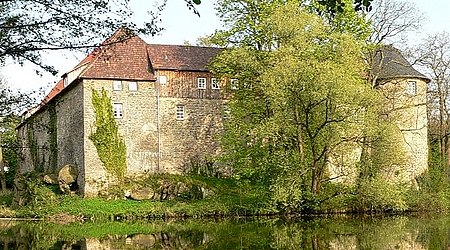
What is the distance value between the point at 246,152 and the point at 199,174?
5.29 metres

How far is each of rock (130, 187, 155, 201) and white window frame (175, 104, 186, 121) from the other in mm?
4651

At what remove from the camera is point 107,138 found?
30.4m

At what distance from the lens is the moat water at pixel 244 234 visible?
52.3 ft

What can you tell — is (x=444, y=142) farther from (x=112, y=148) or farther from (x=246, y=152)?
(x=112, y=148)

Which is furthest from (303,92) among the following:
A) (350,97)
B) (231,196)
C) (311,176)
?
(231,196)

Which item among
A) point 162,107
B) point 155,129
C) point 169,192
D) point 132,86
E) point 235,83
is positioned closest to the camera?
point 169,192

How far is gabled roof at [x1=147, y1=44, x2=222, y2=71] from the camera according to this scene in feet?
106

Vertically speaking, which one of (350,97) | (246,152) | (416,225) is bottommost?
(416,225)

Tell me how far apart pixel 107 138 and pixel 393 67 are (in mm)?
14706

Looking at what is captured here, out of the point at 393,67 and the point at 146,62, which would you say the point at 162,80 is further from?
the point at 393,67

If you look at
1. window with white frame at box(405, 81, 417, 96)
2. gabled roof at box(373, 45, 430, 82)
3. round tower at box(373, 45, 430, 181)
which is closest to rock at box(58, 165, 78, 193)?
round tower at box(373, 45, 430, 181)

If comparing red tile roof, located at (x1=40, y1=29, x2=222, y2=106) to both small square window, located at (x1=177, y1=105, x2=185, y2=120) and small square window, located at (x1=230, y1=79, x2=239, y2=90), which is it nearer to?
small square window, located at (x1=177, y1=105, x2=185, y2=120)

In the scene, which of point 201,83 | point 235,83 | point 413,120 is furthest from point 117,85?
point 413,120

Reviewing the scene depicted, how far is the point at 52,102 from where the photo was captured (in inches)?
443
